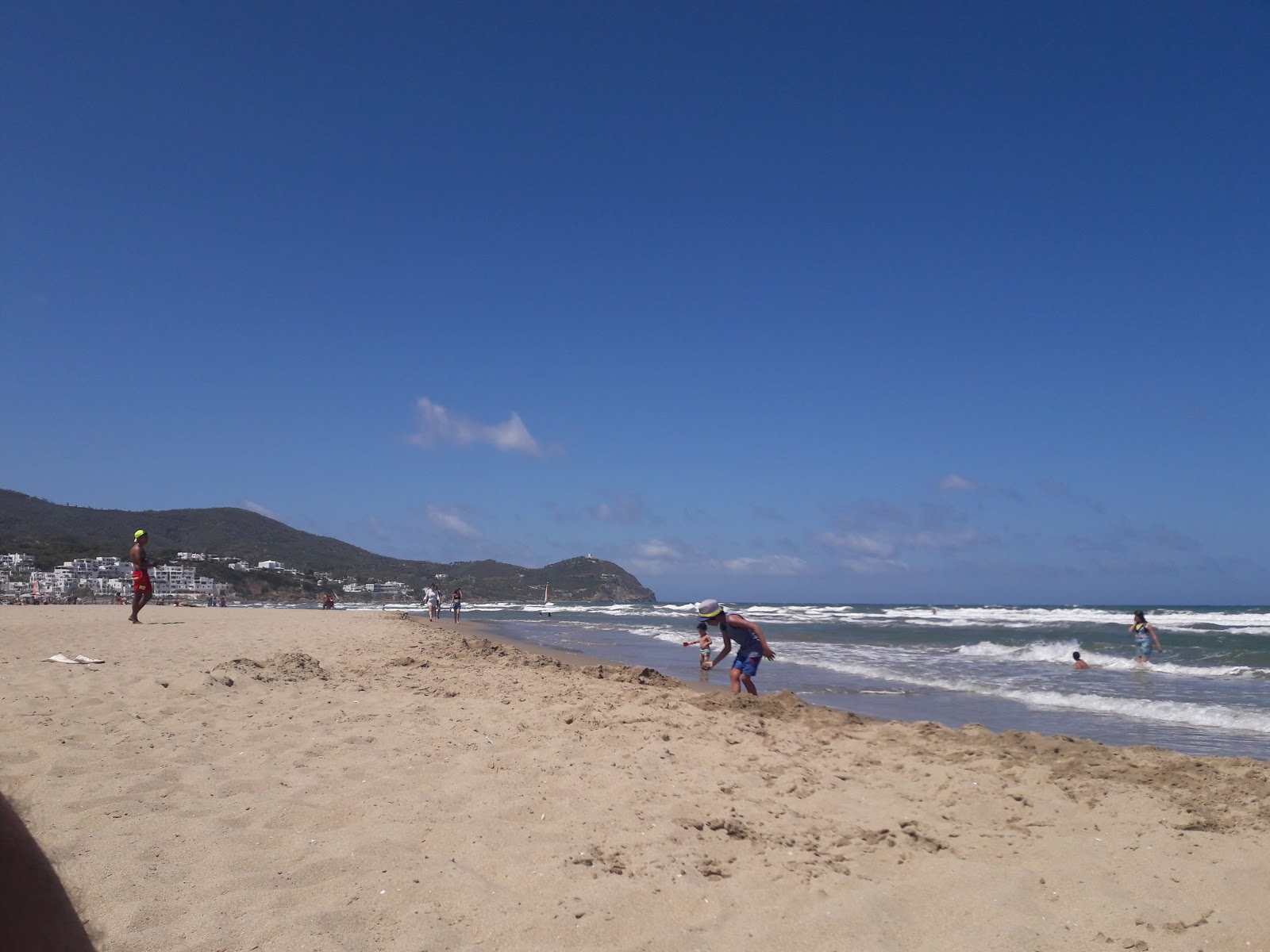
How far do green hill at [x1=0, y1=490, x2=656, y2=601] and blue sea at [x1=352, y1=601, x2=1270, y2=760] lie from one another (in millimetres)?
36625

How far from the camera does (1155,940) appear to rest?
12.1 feet

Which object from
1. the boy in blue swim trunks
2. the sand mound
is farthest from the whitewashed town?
the boy in blue swim trunks

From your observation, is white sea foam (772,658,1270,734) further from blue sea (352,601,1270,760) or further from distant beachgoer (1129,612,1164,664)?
distant beachgoer (1129,612,1164,664)

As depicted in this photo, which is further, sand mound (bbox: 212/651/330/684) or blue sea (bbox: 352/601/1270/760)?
blue sea (bbox: 352/601/1270/760)

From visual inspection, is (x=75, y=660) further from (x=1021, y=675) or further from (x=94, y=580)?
(x=94, y=580)

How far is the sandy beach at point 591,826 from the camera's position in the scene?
341 centimetres

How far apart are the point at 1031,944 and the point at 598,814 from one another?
232 cm

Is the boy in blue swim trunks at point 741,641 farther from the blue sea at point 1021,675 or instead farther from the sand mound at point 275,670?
the sand mound at point 275,670

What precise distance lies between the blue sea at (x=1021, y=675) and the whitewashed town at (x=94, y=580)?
25517mm

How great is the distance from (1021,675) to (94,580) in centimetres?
4752

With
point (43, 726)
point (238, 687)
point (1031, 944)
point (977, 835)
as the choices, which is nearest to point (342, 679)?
point (238, 687)

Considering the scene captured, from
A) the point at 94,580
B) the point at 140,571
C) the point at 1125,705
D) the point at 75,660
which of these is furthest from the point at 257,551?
the point at 1125,705

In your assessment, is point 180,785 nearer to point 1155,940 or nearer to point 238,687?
point 238,687

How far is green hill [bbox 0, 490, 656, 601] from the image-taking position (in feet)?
184
